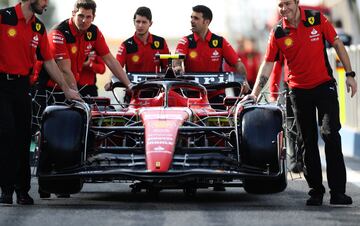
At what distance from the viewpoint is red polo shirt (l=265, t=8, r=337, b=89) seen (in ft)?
40.5

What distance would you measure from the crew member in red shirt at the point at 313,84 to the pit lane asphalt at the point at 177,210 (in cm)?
31

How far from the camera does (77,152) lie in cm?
1209

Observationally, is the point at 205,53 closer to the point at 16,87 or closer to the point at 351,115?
the point at 16,87

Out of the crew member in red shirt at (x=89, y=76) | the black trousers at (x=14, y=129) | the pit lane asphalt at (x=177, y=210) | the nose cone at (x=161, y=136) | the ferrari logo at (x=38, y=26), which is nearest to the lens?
the pit lane asphalt at (x=177, y=210)

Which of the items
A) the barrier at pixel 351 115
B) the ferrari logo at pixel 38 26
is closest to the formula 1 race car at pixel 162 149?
the ferrari logo at pixel 38 26

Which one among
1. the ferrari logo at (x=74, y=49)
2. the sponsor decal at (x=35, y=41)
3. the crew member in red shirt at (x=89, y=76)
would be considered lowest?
the crew member in red shirt at (x=89, y=76)

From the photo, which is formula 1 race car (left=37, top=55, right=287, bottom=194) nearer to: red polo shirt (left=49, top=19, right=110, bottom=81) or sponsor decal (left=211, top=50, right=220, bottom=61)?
red polo shirt (left=49, top=19, right=110, bottom=81)

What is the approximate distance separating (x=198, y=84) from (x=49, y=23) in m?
79.6

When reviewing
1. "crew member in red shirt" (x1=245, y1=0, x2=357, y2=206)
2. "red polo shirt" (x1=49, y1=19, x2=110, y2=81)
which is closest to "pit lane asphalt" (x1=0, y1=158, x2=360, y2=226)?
"crew member in red shirt" (x1=245, y1=0, x2=357, y2=206)

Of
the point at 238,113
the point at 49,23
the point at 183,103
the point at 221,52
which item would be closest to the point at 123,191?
the point at 183,103

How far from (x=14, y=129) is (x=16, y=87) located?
36cm

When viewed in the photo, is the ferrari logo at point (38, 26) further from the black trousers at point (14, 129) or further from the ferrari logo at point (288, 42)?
the ferrari logo at point (288, 42)

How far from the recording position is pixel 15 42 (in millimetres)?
12266

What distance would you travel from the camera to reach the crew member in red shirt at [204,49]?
1645 centimetres
